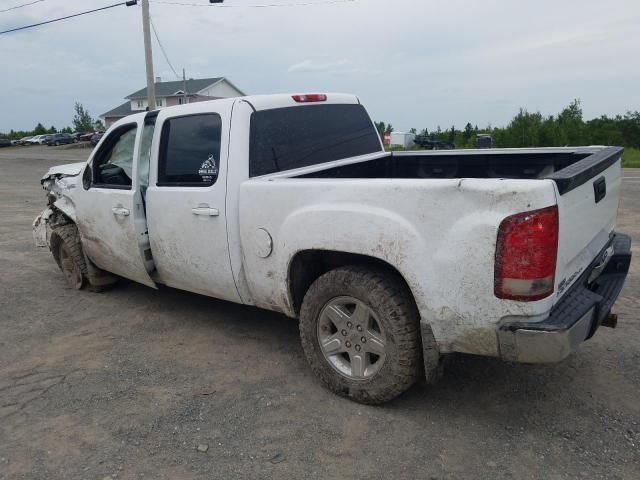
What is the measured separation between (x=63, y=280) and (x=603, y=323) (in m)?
5.32

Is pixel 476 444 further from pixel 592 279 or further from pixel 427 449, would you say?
pixel 592 279

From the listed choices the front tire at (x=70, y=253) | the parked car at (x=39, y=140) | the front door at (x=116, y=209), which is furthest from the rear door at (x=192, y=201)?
the parked car at (x=39, y=140)

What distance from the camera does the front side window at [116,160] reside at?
4794 mm

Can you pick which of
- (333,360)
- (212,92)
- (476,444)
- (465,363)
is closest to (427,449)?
(476,444)

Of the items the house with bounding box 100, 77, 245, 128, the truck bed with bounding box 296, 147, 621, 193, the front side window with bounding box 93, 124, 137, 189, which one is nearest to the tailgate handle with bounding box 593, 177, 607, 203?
the truck bed with bounding box 296, 147, 621, 193

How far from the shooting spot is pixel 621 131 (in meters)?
35.5

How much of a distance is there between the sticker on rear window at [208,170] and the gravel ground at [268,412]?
4.20ft

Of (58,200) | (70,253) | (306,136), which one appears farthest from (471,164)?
(58,200)

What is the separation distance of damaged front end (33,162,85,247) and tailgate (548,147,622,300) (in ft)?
13.9

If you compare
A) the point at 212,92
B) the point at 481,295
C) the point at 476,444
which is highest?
the point at 212,92

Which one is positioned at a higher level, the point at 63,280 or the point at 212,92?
the point at 212,92

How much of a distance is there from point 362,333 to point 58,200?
3904 mm

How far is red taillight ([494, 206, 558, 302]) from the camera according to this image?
2.50 metres

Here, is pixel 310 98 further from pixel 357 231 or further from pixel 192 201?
pixel 357 231
